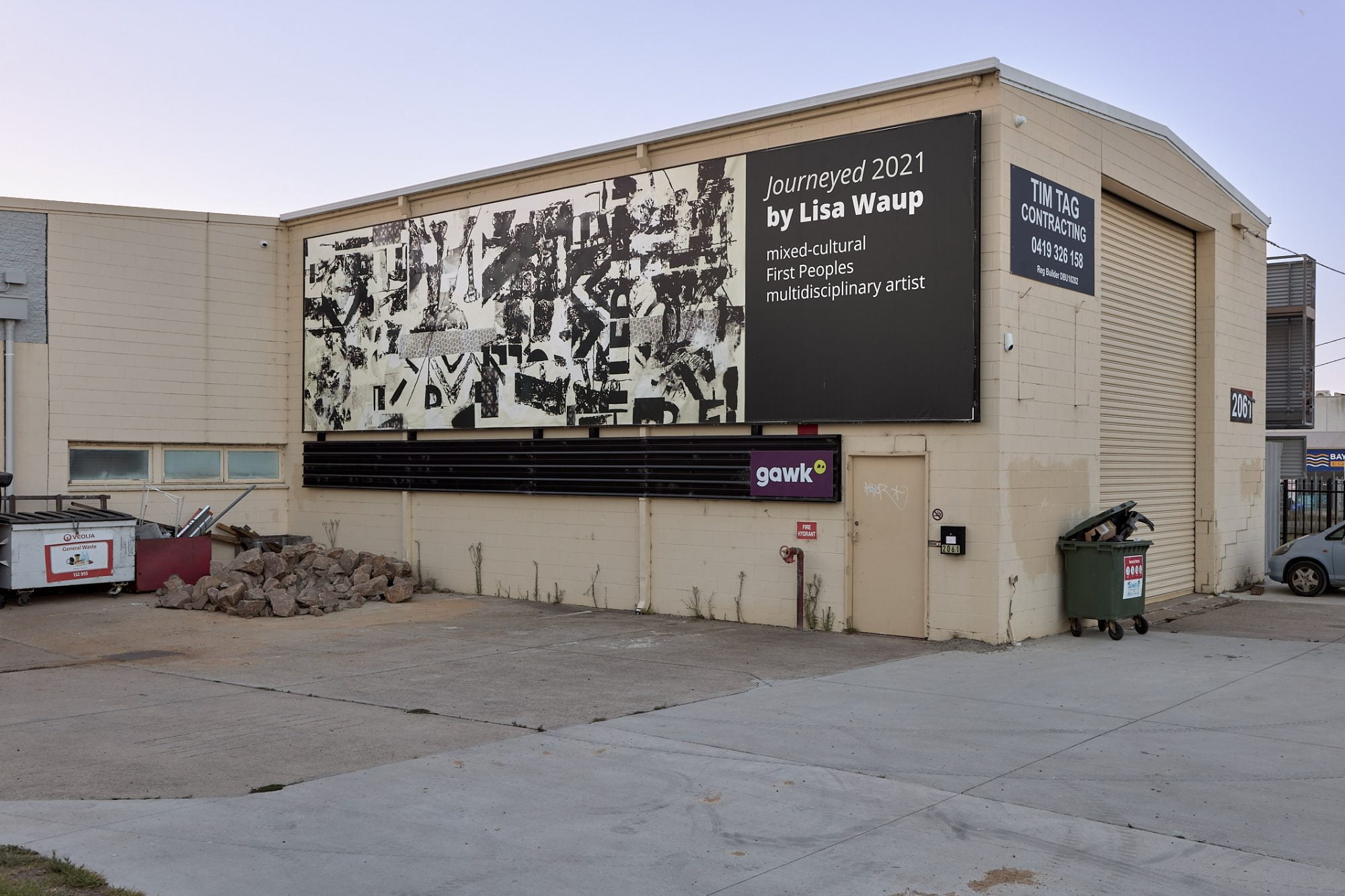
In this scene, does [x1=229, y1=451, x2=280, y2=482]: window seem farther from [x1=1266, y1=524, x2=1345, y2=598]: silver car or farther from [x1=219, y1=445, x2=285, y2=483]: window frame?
[x1=1266, y1=524, x2=1345, y2=598]: silver car

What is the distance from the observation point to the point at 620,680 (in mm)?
11148

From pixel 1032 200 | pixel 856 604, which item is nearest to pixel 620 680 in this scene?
pixel 856 604

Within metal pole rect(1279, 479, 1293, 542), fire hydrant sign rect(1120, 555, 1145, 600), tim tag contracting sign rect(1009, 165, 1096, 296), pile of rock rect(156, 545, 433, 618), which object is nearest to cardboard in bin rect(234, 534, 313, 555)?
pile of rock rect(156, 545, 433, 618)

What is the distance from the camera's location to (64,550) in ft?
57.2

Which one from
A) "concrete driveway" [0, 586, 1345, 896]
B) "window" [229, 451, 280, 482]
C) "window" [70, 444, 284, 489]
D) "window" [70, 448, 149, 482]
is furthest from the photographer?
"window" [229, 451, 280, 482]

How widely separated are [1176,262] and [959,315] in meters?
6.66

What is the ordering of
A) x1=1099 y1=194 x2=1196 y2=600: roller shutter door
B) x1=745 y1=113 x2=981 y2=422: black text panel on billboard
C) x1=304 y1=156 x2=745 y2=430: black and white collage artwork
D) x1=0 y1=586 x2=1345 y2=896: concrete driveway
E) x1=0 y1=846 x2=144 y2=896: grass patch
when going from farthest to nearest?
x1=1099 y1=194 x2=1196 y2=600: roller shutter door → x1=304 y1=156 x2=745 y2=430: black and white collage artwork → x1=745 y1=113 x2=981 y2=422: black text panel on billboard → x1=0 y1=586 x2=1345 y2=896: concrete driveway → x1=0 y1=846 x2=144 y2=896: grass patch

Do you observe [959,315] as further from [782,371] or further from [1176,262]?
[1176,262]

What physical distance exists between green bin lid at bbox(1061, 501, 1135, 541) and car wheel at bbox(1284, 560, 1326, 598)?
22.0 feet

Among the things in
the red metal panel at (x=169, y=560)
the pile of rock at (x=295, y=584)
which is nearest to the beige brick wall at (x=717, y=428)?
the pile of rock at (x=295, y=584)

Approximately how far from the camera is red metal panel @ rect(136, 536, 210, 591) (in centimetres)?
1853

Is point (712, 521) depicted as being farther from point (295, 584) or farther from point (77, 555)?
point (77, 555)

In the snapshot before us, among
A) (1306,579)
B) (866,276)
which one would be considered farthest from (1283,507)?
(866,276)

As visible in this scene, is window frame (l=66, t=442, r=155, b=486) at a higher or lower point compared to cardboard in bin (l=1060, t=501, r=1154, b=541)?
higher
